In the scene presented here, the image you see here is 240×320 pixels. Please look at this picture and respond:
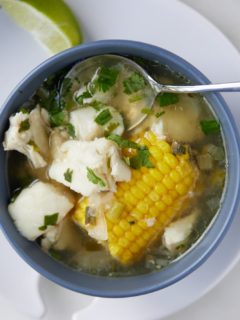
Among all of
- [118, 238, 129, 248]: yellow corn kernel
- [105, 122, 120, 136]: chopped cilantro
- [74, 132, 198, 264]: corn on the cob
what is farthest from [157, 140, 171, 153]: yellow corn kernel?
[118, 238, 129, 248]: yellow corn kernel

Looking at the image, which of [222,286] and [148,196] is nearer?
[148,196]

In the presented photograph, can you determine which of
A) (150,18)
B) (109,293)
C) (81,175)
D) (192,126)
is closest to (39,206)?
(81,175)

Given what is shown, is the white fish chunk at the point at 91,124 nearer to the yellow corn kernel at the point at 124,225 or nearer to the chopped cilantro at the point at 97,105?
the chopped cilantro at the point at 97,105

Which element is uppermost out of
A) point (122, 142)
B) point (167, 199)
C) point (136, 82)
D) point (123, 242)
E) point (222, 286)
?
point (136, 82)

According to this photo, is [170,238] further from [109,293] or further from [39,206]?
[39,206]

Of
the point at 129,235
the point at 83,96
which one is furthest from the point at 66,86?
the point at 129,235

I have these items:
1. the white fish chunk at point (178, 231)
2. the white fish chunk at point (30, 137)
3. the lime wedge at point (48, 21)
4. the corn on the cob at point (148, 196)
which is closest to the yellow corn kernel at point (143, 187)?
the corn on the cob at point (148, 196)

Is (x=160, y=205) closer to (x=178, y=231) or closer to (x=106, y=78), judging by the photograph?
(x=178, y=231)
